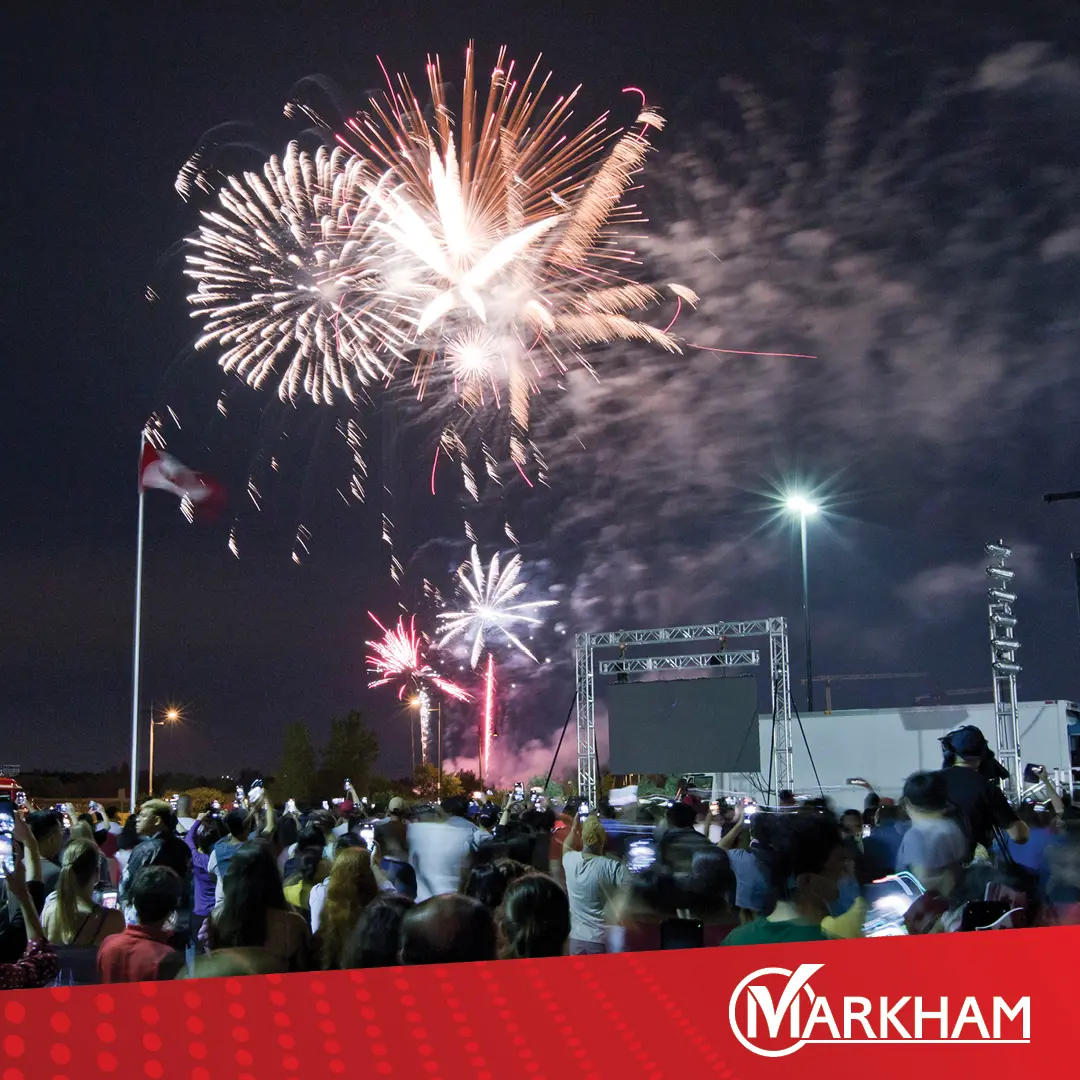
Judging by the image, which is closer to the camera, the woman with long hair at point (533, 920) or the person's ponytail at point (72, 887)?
the woman with long hair at point (533, 920)

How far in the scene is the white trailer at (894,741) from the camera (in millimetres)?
32625

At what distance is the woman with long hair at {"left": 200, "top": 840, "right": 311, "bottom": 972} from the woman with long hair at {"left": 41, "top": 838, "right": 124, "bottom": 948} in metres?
1.16

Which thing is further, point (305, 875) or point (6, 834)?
point (6, 834)

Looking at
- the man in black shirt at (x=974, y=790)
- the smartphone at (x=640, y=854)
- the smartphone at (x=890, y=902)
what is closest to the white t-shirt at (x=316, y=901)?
the smartphone at (x=890, y=902)

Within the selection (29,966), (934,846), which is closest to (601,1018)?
(29,966)

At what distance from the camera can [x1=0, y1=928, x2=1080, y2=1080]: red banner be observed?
2893 millimetres

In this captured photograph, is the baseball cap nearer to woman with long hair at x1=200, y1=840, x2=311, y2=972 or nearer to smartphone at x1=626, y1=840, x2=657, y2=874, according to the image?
smartphone at x1=626, y1=840, x2=657, y2=874

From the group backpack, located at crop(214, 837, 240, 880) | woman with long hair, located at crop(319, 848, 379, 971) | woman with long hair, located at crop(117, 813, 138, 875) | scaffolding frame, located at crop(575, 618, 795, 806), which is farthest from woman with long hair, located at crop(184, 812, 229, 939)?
scaffolding frame, located at crop(575, 618, 795, 806)

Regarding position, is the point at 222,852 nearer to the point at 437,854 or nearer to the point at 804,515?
the point at 437,854

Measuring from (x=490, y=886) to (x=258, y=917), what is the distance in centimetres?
205

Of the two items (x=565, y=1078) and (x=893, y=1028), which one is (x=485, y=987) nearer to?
(x=565, y=1078)

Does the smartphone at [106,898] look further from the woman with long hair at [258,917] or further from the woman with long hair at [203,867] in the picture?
the woman with long hair at [258,917]

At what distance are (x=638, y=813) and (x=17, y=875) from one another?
1464cm

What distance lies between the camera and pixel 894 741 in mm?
33406
